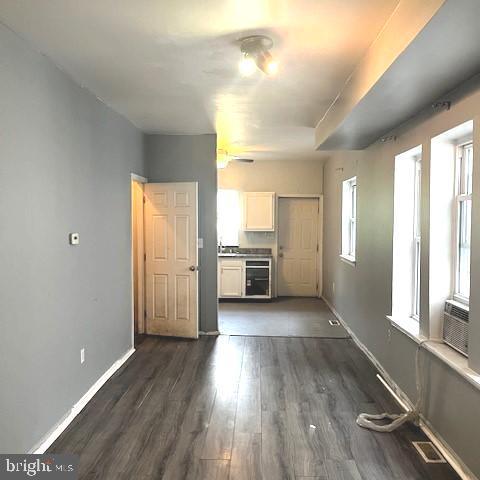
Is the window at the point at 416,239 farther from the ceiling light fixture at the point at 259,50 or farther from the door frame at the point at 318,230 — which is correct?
the door frame at the point at 318,230

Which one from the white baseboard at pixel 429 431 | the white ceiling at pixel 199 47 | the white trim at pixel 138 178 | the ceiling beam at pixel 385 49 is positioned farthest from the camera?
the white trim at pixel 138 178

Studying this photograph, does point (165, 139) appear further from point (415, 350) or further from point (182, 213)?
point (415, 350)

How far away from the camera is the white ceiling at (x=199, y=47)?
2.09 m

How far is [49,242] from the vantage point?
2.74m

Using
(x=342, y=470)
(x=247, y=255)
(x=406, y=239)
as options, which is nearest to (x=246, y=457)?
(x=342, y=470)

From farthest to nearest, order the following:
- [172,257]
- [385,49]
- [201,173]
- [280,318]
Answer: [280,318]
[201,173]
[172,257]
[385,49]

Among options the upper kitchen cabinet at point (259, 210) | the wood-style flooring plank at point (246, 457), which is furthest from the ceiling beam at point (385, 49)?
the upper kitchen cabinet at point (259, 210)

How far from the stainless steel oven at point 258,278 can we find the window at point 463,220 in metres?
4.77

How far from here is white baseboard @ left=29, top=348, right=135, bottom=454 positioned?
2632mm

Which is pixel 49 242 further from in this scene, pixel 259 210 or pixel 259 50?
pixel 259 210

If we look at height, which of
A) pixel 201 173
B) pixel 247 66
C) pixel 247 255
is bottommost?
pixel 247 255

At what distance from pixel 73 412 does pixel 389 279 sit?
2827mm

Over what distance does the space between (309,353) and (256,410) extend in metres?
1.54

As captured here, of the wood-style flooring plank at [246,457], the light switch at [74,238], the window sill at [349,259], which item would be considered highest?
the light switch at [74,238]
